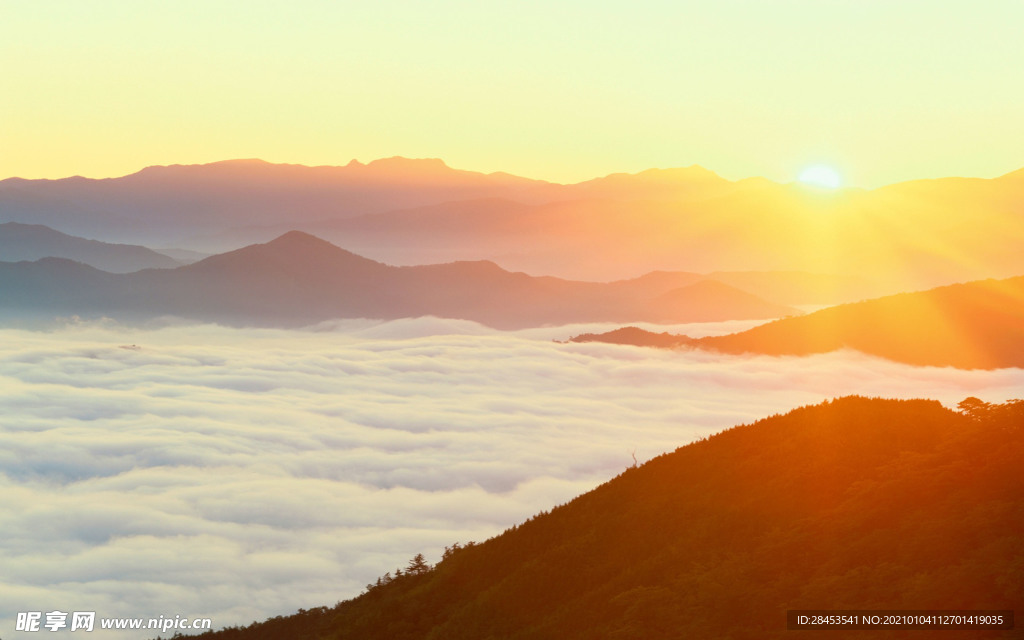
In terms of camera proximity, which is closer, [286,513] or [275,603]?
[275,603]

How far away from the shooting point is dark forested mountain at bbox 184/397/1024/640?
17906mm

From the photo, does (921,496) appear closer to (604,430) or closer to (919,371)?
(604,430)

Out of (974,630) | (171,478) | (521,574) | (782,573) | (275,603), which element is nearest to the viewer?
(974,630)

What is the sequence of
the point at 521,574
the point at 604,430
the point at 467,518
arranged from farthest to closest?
the point at 604,430 → the point at 467,518 → the point at 521,574

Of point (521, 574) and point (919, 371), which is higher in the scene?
point (919, 371)

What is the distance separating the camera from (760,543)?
21484mm

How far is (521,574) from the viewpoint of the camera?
24750 mm

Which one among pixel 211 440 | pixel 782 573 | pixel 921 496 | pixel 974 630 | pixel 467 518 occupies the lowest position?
pixel 974 630

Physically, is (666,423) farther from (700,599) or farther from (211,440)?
(700,599)

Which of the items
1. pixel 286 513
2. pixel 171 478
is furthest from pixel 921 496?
pixel 171 478

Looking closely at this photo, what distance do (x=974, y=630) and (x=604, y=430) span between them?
166757 mm

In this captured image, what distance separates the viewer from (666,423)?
183125mm

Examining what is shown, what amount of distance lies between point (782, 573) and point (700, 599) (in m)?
1.92

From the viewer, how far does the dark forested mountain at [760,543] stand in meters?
17.9
